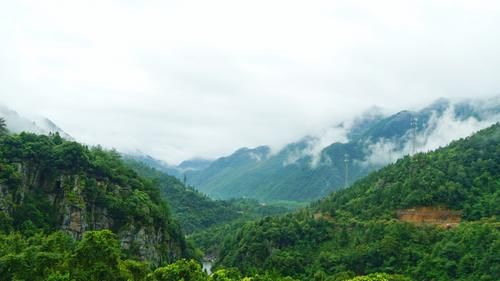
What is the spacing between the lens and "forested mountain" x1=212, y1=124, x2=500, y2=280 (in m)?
72.7

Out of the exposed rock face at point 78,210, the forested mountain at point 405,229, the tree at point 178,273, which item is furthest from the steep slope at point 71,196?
the tree at point 178,273

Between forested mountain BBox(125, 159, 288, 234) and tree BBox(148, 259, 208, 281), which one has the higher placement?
forested mountain BBox(125, 159, 288, 234)

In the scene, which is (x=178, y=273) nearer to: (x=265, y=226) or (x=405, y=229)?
(x=405, y=229)

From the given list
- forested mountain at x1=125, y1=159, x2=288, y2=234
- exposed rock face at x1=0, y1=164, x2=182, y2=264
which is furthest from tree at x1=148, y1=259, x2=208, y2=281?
forested mountain at x1=125, y1=159, x2=288, y2=234

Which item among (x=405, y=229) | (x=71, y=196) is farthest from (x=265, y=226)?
(x=71, y=196)

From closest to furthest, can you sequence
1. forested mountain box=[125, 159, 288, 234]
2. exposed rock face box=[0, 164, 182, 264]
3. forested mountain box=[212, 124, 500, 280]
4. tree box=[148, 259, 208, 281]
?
tree box=[148, 259, 208, 281]
exposed rock face box=[0, 164, 182, 264]
forested mountain box=[212, 124, 500, 280]
forested mountain box=[125, 159, 288, 234]

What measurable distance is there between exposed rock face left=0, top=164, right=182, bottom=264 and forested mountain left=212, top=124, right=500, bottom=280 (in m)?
17.4

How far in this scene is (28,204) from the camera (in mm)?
67000

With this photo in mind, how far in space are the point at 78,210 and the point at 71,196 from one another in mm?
2076

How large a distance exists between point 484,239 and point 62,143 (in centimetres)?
5966

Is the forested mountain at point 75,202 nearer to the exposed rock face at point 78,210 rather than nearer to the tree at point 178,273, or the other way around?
the exposed rock face at point 78,210

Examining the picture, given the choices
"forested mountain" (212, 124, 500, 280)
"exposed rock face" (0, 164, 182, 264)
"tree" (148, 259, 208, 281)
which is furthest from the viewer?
"forested mountain" (212, 124, 500, 280)

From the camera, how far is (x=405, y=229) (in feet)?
272

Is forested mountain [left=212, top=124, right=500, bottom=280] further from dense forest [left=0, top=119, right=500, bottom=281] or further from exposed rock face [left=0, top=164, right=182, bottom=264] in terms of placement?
exposed rock face [left=0, top=164, right=182, bottom=264]
